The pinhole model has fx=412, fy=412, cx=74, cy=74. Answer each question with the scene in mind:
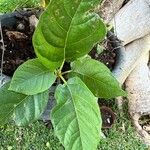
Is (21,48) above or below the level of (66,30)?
below

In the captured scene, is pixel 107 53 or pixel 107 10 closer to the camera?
pixel 107 53

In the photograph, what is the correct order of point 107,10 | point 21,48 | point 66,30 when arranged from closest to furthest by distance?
point 66,30 < point 21,48 < point 107,10

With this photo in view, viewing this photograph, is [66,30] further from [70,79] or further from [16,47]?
[16,47]

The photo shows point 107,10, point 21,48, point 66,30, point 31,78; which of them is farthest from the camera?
point 107,10

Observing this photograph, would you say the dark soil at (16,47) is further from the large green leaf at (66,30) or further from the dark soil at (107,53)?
the large green leaf at (66,30)

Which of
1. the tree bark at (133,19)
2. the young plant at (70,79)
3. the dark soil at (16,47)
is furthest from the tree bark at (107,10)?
the young plant at (70,79)

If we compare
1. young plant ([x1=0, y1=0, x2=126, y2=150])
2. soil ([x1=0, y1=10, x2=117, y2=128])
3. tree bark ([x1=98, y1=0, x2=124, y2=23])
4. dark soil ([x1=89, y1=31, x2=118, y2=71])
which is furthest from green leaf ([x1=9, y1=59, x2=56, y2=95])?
tree bark ([x1=98, y1=0, x2=124, y2=23])

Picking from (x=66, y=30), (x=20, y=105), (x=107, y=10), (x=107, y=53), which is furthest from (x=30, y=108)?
(x=107, y=10)

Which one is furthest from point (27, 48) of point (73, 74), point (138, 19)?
point (138, 19)
